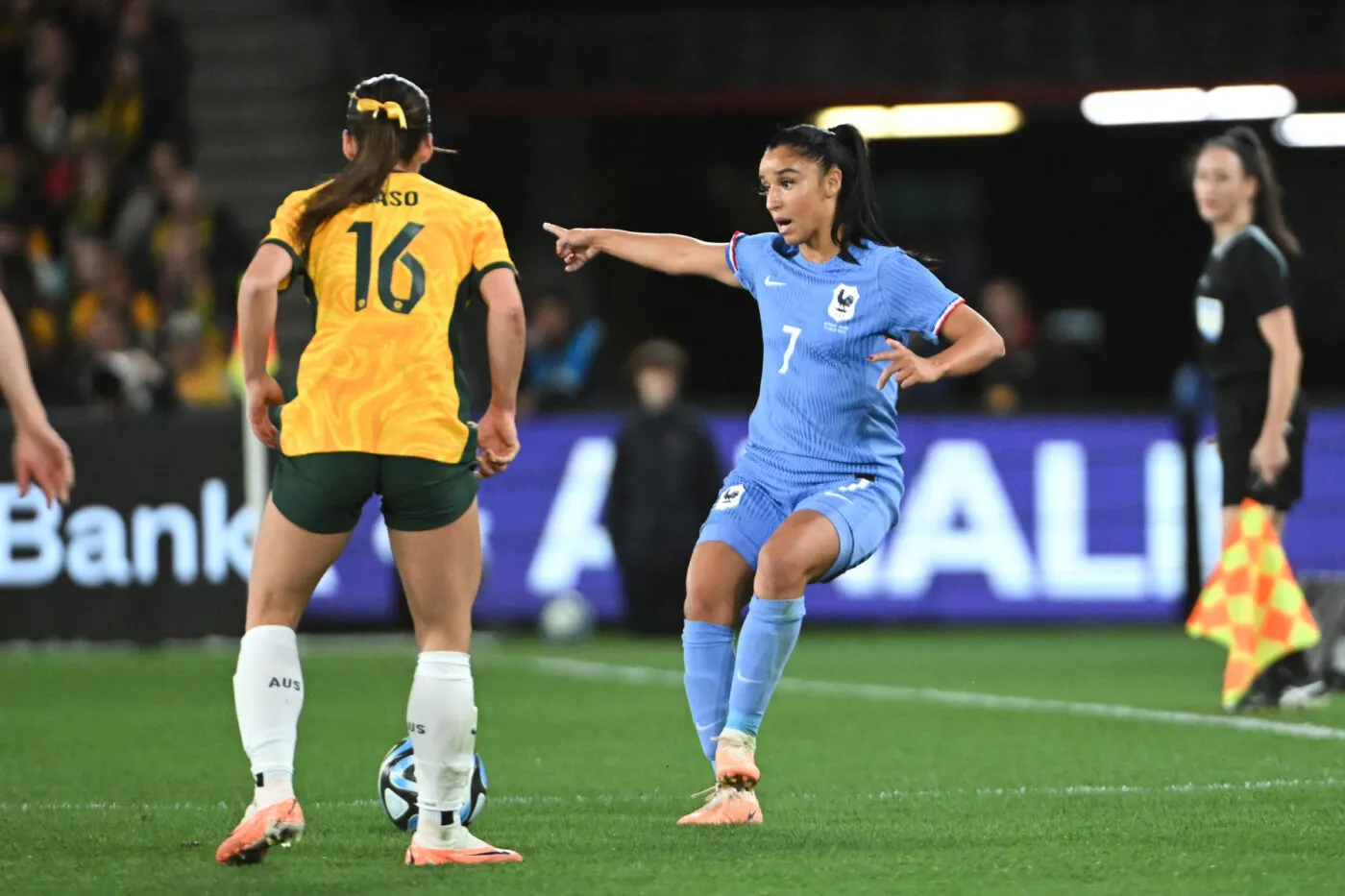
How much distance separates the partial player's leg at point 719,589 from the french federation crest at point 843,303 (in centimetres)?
52

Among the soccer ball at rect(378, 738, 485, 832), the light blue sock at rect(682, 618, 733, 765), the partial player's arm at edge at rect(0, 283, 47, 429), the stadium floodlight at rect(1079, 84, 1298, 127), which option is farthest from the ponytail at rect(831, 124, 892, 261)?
the stadium floodlight at rect(1079, 84, 1298, 127)

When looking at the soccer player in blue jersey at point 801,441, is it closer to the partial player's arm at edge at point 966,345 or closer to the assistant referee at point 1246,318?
the partial player's arm at edge at point 966,345

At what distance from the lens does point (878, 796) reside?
6879mm

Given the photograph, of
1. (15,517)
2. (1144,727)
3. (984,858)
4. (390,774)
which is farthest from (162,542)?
(984,858)

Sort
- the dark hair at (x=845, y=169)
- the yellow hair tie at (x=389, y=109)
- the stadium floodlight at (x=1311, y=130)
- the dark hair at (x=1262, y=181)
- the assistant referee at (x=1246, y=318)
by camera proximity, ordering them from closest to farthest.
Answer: the yellow hair tie at (x=389, y=109)
the dark hair at (x=845, y=169)
the assistant referee at (x=1246, y=318)
the dark hair at (x=1262, y=181)
the stadium floodlight at (x=1311, y=130)

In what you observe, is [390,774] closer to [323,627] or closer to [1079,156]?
[323,627]

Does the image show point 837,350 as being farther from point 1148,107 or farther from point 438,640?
point 1148,107

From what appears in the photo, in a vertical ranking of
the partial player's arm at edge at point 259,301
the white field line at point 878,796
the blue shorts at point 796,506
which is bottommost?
the white field line at point 878,796

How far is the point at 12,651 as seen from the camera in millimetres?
12977

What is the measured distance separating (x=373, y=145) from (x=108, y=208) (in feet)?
38.6

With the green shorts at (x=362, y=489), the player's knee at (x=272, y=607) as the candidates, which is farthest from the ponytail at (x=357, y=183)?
the player's knee at (x=272, y=607)

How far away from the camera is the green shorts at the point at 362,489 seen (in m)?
5.52

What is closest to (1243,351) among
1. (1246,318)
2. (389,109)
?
(1246,318)

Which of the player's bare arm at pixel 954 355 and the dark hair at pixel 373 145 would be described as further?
the player's bare arm at pixel 954 355
